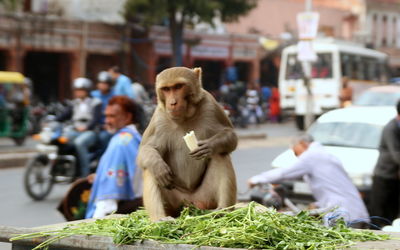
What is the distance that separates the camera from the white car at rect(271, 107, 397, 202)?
920 centimetres

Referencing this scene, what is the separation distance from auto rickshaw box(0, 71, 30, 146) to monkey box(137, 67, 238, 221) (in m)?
13.7

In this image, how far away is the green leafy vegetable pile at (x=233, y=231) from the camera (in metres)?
3.42

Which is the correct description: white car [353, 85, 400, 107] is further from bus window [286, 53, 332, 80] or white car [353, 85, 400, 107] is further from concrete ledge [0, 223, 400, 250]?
concrete ledge [0, 223, 400, 250]

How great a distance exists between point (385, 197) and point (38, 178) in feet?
15.6

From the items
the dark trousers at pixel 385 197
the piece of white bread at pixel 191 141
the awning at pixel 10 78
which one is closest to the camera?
the piece of white bread at pixel 191 141

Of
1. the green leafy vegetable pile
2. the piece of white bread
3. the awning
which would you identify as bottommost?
the awning

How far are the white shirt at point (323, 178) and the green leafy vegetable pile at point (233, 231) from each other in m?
3.07

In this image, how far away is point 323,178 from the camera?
7.31 metres

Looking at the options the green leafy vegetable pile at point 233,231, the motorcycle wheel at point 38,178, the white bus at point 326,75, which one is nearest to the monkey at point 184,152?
the green leafy vegetable pile at point 233,231

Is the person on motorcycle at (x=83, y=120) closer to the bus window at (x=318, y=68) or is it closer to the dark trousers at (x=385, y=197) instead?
the dark trousers at (x=385, y=197)

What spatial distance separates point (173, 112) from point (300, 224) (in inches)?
32.7

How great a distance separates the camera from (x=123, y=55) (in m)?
31.6

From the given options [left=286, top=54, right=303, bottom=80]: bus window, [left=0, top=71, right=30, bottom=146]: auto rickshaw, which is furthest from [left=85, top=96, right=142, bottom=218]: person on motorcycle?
[left=286, top=54, right=303, bottom=80]: bus window

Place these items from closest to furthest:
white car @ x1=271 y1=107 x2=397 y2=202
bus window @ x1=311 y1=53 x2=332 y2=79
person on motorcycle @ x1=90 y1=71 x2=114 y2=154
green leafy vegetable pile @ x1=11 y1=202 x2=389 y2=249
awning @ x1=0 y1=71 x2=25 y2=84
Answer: green leafy vegetable pile @ x1=11 y1=202 x2=389 y2=249 → white car @ x1=271 y1=107 x2=397 y2=202 → person on motorcycle @ x1=90 y1=71 x2=114 y2=154 → awning @ x1=0 y1=71 x2=25 y2=84 → bus window @ x1=311 y1=53 x2=332 y2=79
